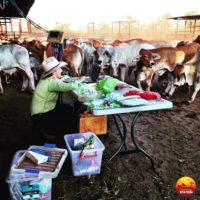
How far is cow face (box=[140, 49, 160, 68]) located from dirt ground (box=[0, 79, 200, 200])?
4.72 feet

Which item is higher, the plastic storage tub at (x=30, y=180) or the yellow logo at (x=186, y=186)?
the plastic storage tub at (x=30, y=180)

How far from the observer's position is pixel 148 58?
7301 mm

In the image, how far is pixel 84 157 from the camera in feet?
11.2

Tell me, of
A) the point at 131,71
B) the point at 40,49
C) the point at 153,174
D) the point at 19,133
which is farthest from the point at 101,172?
the point at 40,49

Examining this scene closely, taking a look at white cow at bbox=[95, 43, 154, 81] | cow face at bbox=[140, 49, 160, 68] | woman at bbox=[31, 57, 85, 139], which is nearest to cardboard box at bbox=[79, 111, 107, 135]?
woman at bbox=[31, 57, 85, 139]

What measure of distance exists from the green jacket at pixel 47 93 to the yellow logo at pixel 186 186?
191 centimetres

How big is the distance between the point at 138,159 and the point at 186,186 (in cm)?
87

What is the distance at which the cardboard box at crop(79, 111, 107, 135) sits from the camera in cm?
416

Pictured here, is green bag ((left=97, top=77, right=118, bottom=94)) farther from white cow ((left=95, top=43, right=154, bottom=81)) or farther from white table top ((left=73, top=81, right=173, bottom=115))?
white cow ((left=95, top=43, right=154, bottom=81))

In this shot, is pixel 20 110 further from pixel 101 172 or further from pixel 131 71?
pixel 131 71

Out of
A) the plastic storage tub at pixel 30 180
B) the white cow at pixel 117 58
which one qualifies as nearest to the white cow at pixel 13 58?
the white cow at pixel 117 58

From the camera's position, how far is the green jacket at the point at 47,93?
155 inches

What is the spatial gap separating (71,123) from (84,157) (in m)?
0.94

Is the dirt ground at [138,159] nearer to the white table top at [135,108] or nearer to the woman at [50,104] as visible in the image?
the woman at [50,104]
